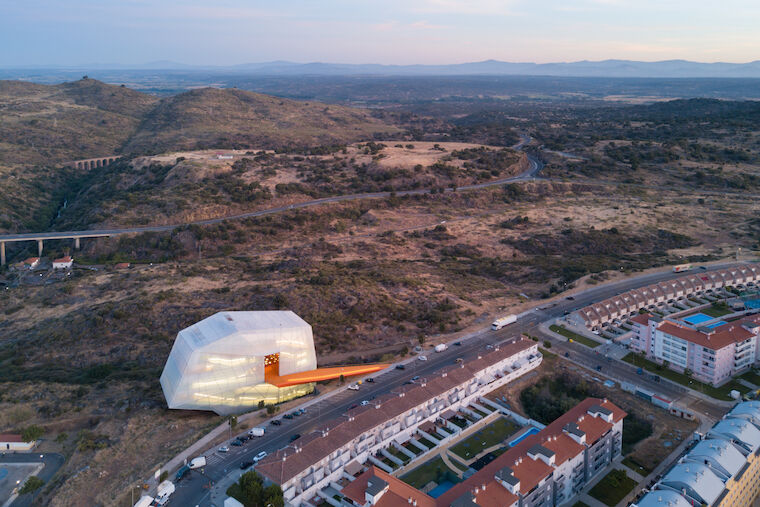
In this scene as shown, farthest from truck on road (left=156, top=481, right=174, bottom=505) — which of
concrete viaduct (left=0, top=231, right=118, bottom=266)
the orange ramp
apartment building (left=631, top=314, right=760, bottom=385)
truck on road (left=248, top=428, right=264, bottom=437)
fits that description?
concrete viaduct (left=0, top=231, right=118, bottom=266)

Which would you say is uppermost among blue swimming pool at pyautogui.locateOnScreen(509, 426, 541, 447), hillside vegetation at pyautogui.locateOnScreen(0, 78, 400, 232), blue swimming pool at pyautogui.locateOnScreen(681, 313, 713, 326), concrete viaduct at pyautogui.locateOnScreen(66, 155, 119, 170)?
hillside vegetation at pyautogui.locateOnScreen(0, 78, 400, 232)

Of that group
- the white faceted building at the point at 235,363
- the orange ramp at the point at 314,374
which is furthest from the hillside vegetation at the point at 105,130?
the orange ramp at the point at 314,374

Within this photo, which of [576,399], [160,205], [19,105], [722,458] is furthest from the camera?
[19,105]

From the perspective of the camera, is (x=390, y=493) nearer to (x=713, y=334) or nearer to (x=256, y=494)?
(x=256, y=494)

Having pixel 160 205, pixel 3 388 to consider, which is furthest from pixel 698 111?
pixel 3 388

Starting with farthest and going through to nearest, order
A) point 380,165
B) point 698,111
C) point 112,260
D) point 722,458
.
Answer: point 698,111, point 380,165, point 112,260, point 722,458

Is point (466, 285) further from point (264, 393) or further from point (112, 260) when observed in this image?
point (112, 260)

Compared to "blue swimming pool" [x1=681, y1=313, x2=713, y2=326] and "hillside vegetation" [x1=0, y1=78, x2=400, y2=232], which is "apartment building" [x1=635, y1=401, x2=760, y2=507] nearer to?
"blue swimming pool" [x1=681, y1=313, x2=713, y2=326]

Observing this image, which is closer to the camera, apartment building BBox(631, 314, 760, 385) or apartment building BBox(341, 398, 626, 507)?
apartment building BBox(341, 398, 626, 507)
